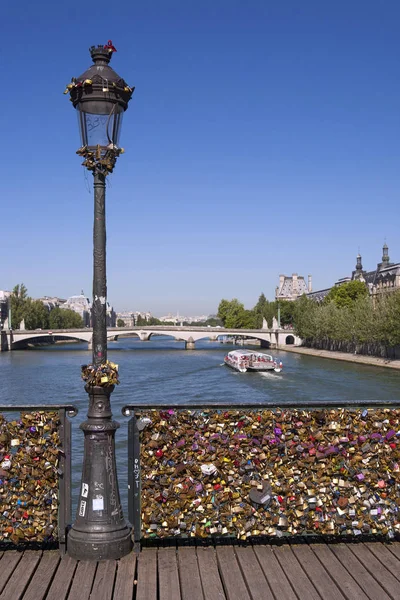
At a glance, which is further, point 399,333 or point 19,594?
point 399,333

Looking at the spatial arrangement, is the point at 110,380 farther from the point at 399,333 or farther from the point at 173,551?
the point at 399,333

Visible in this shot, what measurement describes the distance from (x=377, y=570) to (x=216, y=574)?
4.32 feet

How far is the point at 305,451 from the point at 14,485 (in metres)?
2.61

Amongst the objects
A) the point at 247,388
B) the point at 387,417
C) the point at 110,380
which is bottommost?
the point at 247,388

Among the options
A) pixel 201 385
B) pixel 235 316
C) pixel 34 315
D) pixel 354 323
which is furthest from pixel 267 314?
pixel 201 385

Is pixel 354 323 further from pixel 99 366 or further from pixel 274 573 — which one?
pixel 274 573

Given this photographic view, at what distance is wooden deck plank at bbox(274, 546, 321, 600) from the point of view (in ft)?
16.3

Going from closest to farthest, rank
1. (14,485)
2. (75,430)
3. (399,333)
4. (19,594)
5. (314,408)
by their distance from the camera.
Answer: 1. (19,594)
2. (14,485)
3. (314,408)
4. (75,430)
5. (399,333)

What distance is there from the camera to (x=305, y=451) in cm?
599

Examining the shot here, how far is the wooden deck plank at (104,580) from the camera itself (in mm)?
4941

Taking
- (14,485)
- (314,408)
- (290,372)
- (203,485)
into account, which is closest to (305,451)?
(314,408)

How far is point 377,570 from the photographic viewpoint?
537 centimetres

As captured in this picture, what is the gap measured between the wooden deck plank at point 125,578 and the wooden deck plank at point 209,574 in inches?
21.8

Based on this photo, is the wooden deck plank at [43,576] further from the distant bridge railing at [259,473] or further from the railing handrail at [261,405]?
the railing handrail at [261,405]
